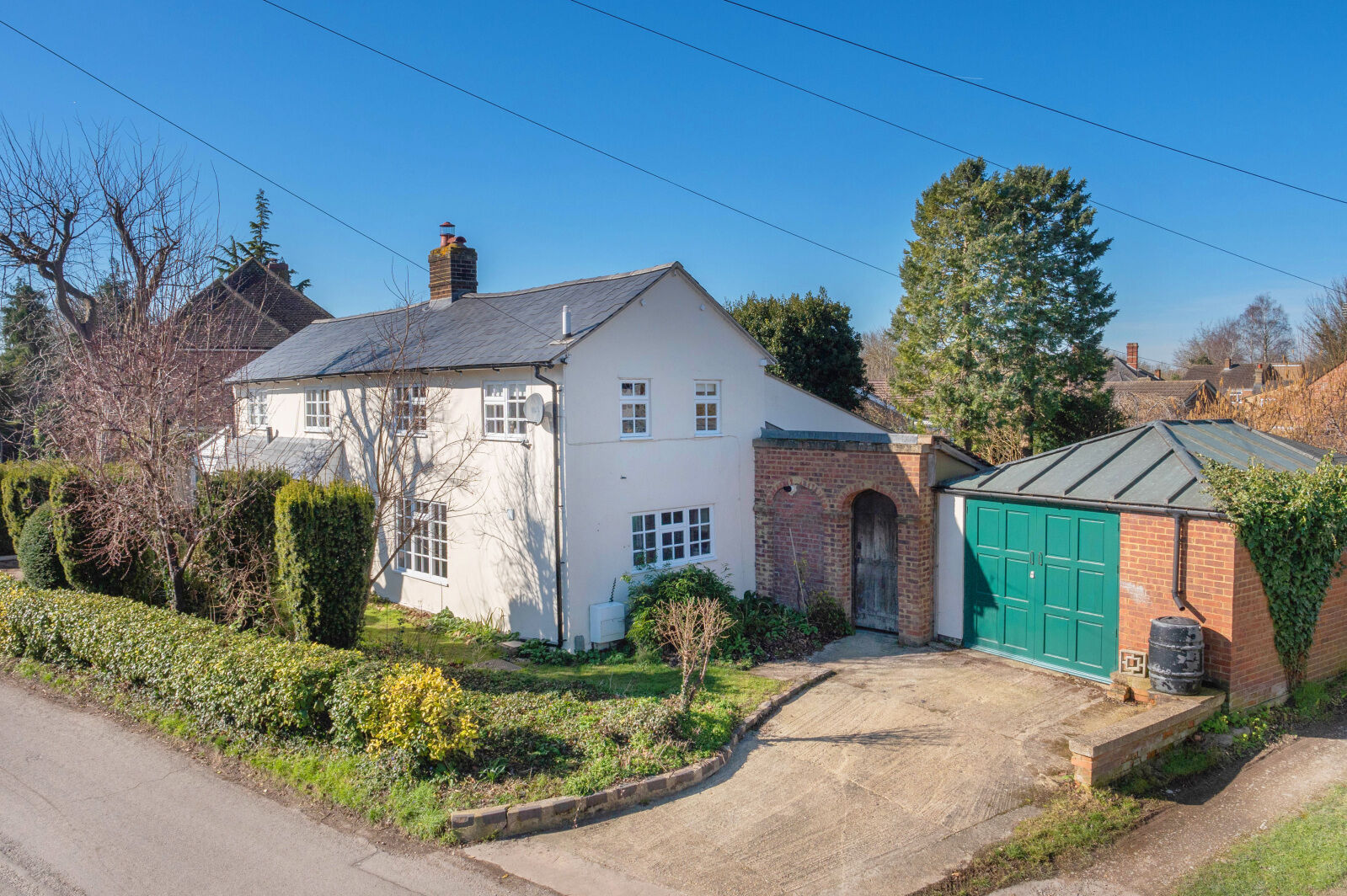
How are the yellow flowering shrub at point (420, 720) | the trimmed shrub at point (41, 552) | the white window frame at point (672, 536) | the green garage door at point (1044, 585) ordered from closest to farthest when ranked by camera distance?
the yellow flowering shrub at point (420, 720) → the green garage door at point (1044, 585) → the trimmed shrub at point (41, 552) → the white window frame at point (672, 536)

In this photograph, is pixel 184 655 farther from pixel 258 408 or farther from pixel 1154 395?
pixel 1154 395

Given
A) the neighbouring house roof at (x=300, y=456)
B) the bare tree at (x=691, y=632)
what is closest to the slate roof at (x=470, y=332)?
the neighbouring house roof at (x=300, y=456)

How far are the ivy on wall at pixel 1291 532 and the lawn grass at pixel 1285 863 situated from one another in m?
3.03

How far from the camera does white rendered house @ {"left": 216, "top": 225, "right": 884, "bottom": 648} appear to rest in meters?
12.6

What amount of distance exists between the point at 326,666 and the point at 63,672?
17.1 feet

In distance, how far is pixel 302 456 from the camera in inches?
660

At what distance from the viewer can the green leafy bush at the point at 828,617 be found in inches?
531

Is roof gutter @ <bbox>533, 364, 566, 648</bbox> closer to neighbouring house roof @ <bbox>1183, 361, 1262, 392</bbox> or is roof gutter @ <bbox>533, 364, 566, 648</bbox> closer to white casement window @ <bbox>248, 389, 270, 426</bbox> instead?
white casement window @ <bbox>248, 389, 270, 426</bbox>

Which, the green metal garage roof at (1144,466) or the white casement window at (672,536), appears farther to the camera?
the white casement window at (672,536)

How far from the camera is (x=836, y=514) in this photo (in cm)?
1365

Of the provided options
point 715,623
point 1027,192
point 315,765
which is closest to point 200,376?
point 315,765

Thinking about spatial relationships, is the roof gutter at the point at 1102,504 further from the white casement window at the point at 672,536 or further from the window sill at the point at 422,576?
the window sill at the point at 422,576

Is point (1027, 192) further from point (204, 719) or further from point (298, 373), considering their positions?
point (204, 719)

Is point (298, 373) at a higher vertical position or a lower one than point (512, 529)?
higher
